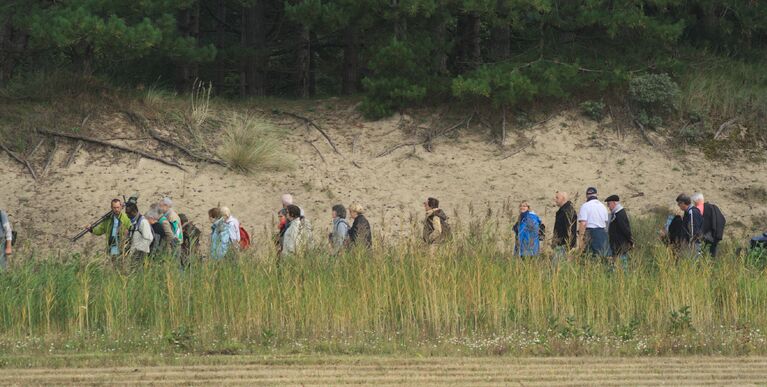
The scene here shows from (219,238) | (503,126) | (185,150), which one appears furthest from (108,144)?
(219,238)

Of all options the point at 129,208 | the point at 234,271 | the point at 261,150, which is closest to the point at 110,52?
the point at 261,150

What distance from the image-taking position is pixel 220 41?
95.1ft

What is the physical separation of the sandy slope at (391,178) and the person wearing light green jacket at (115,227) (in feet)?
12.6

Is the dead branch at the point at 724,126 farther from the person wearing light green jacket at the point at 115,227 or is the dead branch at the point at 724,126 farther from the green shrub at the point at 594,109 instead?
the person wearing light green jacket at the point at 115,227

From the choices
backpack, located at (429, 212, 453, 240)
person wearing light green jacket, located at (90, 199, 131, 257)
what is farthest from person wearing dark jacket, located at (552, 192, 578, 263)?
person wearing light green jacket, located at (90, 199, 131, 257)

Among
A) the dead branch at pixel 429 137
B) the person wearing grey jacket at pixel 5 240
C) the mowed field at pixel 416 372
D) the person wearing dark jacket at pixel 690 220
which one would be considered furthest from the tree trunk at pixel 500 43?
the mowed field at pixel 416 372

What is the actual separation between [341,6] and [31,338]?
10.9 meters

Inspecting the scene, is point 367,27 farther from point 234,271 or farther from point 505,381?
point 505,381

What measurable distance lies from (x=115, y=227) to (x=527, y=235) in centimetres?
532

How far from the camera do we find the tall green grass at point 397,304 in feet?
44.8

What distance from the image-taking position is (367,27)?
23562 millimetres

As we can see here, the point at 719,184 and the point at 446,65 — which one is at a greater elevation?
the point at 446,65

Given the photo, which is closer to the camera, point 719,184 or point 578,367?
point 578,367

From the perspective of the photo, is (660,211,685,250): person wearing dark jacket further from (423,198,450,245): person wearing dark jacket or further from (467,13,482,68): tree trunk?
(467,13,482,68): tree trunk
